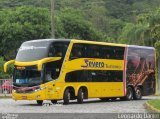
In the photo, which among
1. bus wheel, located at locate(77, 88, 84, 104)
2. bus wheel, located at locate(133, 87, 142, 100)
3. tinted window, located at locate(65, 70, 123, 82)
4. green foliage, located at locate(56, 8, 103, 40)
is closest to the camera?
tinted window, located at locate(65, 70, 123, 82)

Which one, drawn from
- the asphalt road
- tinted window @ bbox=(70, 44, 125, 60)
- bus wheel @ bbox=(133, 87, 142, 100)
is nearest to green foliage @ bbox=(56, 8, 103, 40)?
bus wheel @ bbox=(133, 87, 142, 100)

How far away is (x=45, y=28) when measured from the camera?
234ft

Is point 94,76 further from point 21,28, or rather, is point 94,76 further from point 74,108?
point 21,28

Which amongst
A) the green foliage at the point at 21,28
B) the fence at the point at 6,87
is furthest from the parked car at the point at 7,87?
the green foliage at the point at 21,28

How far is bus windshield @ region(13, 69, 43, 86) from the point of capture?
2730 cm

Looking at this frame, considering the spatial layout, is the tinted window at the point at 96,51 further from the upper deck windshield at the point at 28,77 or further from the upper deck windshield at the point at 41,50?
the upper deck windshield at the point at 28,77

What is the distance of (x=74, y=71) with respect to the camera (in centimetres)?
2888

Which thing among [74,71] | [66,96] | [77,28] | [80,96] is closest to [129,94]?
[80,96]

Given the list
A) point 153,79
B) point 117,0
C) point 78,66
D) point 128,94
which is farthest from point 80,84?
point 117,0

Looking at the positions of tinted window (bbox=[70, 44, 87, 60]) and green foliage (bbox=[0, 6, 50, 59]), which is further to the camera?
green foliage (bbox=[0, 6, 50, 59])

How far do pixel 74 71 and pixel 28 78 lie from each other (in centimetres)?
289

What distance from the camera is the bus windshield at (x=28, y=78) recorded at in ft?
89.6

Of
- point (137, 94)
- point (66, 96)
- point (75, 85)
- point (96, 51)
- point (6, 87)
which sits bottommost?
point (6, 87)

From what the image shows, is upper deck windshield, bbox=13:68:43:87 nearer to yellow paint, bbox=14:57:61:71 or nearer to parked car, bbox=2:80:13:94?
yellow paint, bbox=14:57:61:71
